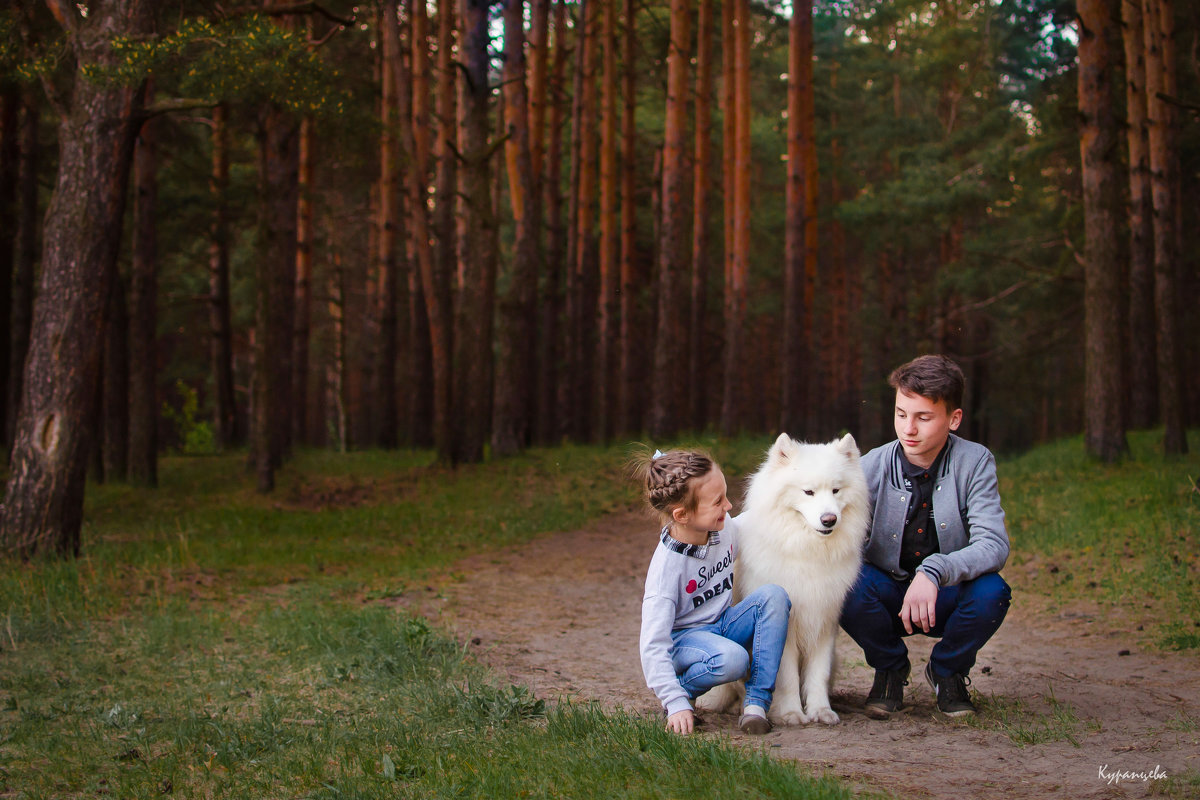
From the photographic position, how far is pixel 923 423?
15.0 ft

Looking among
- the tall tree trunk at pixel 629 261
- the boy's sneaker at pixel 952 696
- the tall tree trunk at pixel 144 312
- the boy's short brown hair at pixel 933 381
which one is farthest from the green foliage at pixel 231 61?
the tall tree trunk at pixel 629 261

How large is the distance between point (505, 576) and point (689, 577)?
5.73 metres

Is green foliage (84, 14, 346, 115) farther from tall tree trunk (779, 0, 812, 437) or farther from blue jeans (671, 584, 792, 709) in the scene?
tall tree trunk (779, 0, 812, 437)

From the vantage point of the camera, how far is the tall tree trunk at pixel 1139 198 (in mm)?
16703

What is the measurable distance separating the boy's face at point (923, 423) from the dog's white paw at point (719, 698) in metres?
1.49


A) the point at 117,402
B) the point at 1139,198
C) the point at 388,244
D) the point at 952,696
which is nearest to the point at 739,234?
the point at 1139,198

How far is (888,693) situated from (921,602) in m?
0.76

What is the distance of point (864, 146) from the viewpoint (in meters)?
35.5

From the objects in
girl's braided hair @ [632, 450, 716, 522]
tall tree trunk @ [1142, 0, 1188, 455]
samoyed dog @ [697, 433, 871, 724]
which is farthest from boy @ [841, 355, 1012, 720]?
tall tree trunk @ [1142, 0, 1188, 455]

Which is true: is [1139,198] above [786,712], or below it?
above

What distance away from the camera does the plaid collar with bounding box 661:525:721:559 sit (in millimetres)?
4395

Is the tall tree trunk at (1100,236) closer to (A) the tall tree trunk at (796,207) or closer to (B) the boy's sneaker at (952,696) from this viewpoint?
(A) the tall tree trunk at (796,207)

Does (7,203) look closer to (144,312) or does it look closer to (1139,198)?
(144,312)

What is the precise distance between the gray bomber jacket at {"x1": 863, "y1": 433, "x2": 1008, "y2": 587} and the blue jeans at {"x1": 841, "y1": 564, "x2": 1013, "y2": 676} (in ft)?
0.26
